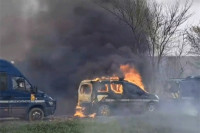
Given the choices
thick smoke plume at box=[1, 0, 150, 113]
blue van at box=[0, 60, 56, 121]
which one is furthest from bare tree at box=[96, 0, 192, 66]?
blue van at box=[0, 60, 56, 121]

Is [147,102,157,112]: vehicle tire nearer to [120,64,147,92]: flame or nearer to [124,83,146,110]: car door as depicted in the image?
[124,83,146,110]: car door

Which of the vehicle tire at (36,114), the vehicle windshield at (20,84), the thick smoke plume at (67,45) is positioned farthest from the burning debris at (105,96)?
the thick smoke plume at (67,45)

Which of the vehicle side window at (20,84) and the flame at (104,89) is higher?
the vehicle side window at (20,84)

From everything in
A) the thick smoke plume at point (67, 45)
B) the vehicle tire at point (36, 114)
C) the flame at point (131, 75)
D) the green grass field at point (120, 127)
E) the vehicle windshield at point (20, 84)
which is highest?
the thick smoke plume at point (67, 45)

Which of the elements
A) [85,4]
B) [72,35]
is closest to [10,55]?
[72,35]

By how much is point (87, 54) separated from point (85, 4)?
4547 millimetres

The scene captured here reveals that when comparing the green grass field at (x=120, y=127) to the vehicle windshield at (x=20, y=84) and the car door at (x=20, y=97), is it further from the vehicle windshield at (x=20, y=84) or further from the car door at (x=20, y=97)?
the vehicle windshield at (x=20, y=84)

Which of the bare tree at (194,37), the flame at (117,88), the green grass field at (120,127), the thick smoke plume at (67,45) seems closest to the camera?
the green grass field at (120,127)

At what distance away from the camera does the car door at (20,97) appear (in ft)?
55.6

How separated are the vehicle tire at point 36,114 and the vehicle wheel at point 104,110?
2815mm

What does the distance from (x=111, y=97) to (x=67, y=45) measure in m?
8.52

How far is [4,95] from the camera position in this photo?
16812 millimetres

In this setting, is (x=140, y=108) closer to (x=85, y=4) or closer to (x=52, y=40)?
(x=52, y=40)

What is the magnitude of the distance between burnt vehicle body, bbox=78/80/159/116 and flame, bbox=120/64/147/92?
8.82 ft
